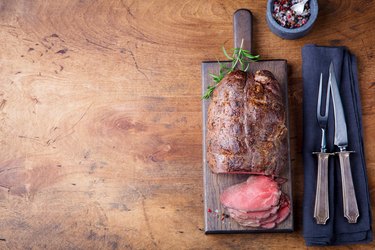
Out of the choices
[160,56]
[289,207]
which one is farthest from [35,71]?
[289,207]

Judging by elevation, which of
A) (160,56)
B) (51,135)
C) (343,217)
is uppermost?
(160,56)

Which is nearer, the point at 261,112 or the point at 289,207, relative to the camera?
the point at 261,112

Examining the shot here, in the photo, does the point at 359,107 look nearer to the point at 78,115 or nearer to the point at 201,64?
the point at 201,64

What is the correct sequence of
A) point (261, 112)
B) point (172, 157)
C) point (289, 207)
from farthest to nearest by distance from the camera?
point (172, 157) < point (289, 207) < point (261, 112)

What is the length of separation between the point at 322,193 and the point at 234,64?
2.34ft

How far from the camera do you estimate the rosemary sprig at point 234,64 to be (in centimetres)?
214

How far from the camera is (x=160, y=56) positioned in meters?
2.30

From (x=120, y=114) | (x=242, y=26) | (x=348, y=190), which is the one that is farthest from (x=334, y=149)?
(x=120, y=114)

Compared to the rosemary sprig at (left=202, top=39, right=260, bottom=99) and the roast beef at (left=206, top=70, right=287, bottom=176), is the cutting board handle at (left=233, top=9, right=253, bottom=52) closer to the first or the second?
the rosemary sprig at (left=202, top=39, right=260, bottom=99)

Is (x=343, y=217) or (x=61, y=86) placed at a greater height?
(x=61, y=86)

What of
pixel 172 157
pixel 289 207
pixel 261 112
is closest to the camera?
pixel 261 112

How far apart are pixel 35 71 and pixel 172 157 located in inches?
32.1

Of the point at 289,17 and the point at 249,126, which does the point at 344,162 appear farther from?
the point at 289,17

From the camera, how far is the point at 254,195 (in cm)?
206
